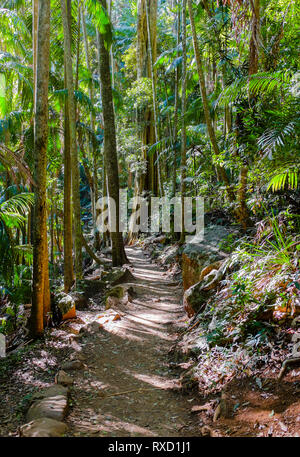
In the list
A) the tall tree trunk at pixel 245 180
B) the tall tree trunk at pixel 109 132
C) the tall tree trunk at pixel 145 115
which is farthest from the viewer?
the tall tree trunk at pixel 145 115

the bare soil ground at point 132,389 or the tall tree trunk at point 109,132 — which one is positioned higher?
the tall tree trunk at point 109,132

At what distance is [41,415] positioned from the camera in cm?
283

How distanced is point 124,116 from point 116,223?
961 cm

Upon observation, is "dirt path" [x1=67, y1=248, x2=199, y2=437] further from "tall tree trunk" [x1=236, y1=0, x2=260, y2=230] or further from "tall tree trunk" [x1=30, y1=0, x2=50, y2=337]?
"tall tree trunk" [x1=236, y1=0, x2=260, y2=230]

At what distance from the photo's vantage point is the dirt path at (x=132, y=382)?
118 inches

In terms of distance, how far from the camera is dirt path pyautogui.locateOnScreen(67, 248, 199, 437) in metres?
2.99

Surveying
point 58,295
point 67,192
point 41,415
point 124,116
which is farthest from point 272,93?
point 124,116

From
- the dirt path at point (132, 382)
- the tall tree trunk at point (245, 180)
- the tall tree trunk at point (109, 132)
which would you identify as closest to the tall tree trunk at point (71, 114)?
the dirt path at point (132, 382)

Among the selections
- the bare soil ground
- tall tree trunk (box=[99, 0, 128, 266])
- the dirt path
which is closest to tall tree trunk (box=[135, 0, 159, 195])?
tall tree trunk (box=[99, 0, 128, 266])

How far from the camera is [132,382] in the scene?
3984 millimetres

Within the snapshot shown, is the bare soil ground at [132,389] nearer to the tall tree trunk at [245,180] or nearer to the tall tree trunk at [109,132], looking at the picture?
the tall tree trunk at [245,180]

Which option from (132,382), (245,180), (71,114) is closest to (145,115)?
(71,114)
